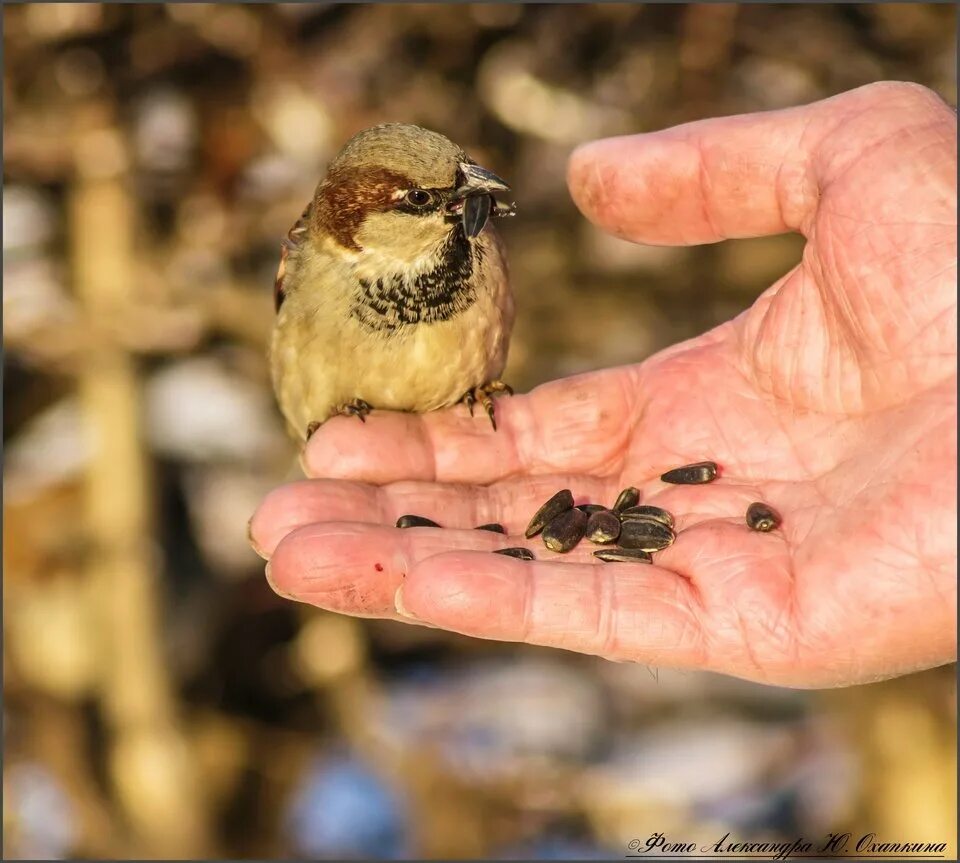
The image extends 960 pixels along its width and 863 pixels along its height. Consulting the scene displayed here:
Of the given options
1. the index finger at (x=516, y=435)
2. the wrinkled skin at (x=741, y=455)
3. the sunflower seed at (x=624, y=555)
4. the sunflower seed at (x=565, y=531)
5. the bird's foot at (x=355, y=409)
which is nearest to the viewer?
the wrinkled skin at (x=741, y=455)

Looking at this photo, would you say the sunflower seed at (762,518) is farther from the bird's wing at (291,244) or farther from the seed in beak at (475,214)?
the bird's wing at (291,244)

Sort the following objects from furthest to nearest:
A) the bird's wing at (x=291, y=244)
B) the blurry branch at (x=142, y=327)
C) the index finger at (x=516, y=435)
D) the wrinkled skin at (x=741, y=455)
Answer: the blurry branch at (x=142, y=327) < the bird's wing at (x=291, y=244) < the index finger at (x=516, y=435) < the wrinkled skin at (x=741, y=455)

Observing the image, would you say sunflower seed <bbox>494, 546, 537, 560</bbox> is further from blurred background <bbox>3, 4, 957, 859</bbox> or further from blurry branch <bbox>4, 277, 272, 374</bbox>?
blurry branch <bbox>4, 277, 272, 374</bbox>

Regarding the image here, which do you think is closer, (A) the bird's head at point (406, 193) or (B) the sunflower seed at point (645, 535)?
A: (B) the sunflower seed at point (645, 535)

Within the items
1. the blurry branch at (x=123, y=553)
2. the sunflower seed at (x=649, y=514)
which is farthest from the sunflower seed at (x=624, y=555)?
the blurry branch at (x=123, y=553)

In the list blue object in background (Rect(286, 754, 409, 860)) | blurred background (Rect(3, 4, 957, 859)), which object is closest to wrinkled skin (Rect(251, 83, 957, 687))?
blurred background (Rect(3, 4, 957, 859))

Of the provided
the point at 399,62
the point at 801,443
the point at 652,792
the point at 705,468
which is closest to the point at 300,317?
the point at 705,468

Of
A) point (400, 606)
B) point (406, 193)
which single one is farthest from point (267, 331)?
point (400, 606)
